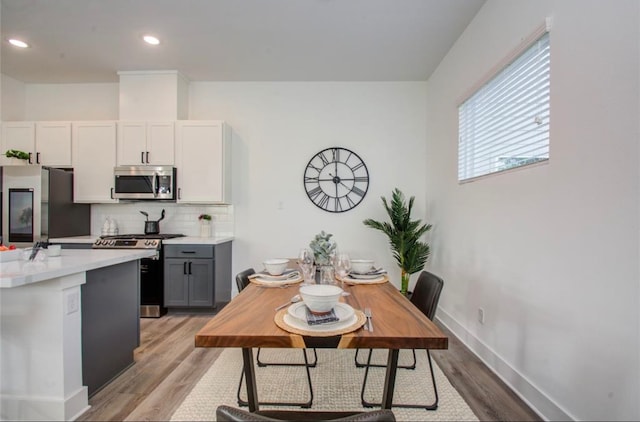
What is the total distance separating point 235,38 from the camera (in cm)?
312

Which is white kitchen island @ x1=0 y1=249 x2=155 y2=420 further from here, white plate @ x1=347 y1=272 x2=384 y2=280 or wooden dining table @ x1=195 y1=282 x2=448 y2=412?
white plate @ x1=347 y1=272 x2=384 y2=280

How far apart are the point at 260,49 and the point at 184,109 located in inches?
54.4

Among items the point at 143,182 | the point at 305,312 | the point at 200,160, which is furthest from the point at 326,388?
the point at 143,182

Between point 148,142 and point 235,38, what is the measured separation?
64.9 inches

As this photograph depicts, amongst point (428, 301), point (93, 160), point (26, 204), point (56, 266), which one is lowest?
point (428, 301)

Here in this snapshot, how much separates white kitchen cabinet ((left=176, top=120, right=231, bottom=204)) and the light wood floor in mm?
1620

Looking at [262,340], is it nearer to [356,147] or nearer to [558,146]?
[558,146]

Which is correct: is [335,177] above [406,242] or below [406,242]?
above

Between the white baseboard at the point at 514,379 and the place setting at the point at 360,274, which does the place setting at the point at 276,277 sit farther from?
the white baseboard at the point at 514,379

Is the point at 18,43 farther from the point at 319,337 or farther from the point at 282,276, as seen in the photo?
the point at 319,337

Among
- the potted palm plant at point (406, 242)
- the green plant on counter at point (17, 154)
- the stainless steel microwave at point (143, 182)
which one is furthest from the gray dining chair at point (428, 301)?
the green plant on counter at point (17, 154)

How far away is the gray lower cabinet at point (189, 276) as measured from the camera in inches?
139

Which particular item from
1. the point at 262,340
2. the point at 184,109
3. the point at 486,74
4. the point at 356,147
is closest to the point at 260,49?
the point at 184,109

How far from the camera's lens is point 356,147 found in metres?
4.10
